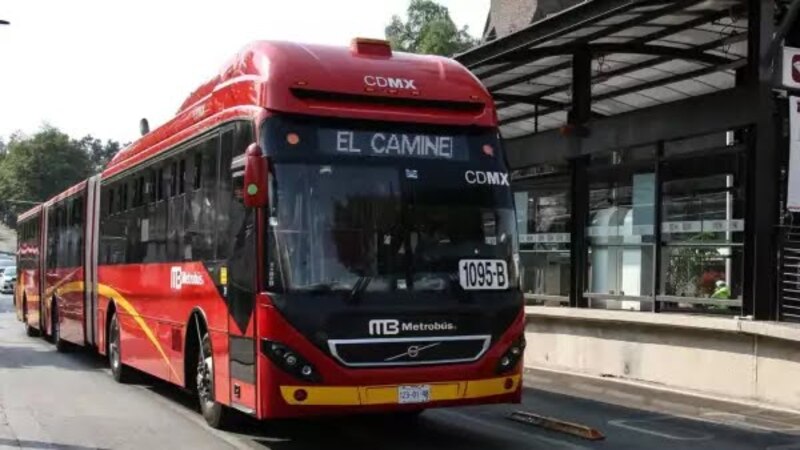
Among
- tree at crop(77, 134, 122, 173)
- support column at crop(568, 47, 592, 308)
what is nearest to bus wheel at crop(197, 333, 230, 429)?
support column at crop(568, 47, 592, 308)

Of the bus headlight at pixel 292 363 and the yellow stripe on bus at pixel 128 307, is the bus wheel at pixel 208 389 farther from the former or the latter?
the bus headlight at pixel 292 363

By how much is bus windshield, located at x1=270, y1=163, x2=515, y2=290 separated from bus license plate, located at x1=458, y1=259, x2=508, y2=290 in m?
0.05

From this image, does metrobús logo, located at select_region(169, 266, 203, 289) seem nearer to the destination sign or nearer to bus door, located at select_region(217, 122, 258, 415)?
bus door, located at select_region(217, 122, 258, 415)

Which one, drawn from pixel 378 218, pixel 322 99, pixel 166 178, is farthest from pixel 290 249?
pixel 166 178

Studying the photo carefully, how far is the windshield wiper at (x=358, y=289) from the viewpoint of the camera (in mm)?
7035

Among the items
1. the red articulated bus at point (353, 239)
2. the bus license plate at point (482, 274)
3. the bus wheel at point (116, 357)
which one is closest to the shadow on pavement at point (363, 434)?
the red articulated bus at point (353, 239)

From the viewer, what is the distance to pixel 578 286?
14.3 metres

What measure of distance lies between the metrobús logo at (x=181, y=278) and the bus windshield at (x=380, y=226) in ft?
6.69

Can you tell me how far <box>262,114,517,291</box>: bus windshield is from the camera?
7.05 m

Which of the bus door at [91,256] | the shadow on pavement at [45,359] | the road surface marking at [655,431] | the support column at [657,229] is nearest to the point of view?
the road surface marking at [655,431]

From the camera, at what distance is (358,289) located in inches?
279

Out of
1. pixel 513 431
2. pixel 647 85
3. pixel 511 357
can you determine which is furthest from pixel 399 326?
pixel 647 85

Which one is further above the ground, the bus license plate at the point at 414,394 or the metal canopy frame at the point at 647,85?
the metal canopy frame at the point at 647,85

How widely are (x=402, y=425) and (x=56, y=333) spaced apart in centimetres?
1155
